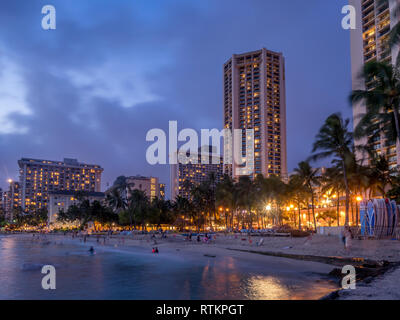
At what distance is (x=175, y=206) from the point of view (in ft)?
356

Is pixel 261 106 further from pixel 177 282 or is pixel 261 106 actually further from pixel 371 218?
pixel 177 282

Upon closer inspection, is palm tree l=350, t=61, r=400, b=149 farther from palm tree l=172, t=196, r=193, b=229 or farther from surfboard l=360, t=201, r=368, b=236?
palm tree l=172, t=196, r=193, b=229

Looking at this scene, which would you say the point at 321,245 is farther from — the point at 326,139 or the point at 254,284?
the point at 254,284

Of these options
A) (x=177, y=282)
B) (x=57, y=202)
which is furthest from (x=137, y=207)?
(x=57, y=202)

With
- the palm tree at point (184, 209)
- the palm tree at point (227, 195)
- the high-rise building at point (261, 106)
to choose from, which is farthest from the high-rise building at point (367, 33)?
the high-rise building at point (261, 106)

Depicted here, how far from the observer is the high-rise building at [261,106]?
521ft

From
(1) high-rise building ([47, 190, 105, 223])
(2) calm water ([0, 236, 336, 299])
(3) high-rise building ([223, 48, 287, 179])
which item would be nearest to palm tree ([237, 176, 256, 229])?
(2) calm water ([0, 236, 336, 299])

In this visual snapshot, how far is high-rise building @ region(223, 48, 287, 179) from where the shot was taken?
15875 cm

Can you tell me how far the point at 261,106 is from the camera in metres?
162

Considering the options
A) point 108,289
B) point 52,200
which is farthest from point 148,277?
point 52,200

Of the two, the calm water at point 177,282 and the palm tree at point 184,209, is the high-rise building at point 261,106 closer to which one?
the palm tree at point 184,209

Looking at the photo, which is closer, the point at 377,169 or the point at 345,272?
the point at 345,272
